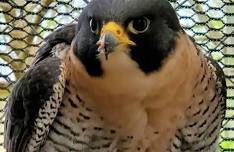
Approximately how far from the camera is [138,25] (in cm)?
137

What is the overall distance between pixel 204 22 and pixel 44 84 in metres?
0.73

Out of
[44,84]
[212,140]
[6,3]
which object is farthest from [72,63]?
[6,3]

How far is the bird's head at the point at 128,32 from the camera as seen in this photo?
134cm

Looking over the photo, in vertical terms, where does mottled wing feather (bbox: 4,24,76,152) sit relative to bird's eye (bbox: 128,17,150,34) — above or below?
below

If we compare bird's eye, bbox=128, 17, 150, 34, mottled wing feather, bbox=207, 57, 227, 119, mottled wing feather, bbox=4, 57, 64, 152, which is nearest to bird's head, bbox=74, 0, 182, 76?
bird's eye, bbox=128, 17, 150, 34

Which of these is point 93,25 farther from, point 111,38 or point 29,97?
point 29,97

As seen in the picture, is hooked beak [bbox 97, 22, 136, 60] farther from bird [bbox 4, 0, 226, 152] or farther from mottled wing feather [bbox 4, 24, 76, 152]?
mottled wing feather [bbox 4, 24, 76, 152]

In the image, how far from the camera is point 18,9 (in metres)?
2.04

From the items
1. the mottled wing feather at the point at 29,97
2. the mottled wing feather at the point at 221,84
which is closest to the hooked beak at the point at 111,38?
the mottled wing feather at the point at 29,97

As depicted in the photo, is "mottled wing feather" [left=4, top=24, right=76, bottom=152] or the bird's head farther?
"mottled wing feather" [left=4, top=24, right=76, bottom=152]

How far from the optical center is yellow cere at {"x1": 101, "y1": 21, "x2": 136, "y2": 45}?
4.33 feet

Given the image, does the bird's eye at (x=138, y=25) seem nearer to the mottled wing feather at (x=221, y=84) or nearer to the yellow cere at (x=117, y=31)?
the yellow cere at (x=117, y=31)

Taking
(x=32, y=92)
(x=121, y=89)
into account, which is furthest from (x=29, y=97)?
(x=121, y=89)

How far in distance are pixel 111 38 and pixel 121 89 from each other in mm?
212
